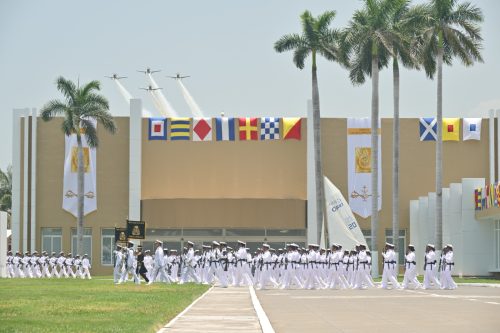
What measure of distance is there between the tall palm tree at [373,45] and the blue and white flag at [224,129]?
14335 mm

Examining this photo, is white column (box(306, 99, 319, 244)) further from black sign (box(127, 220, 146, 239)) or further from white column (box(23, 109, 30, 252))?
white column (box(23, 109, 30, 252))

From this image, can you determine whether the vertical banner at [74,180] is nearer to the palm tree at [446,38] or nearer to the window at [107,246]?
the window at [107,246]

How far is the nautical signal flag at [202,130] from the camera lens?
71.1 metres

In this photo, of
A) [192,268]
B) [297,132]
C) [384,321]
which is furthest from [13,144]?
[384,321]

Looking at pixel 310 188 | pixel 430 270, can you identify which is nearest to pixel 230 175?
pixel 310 188

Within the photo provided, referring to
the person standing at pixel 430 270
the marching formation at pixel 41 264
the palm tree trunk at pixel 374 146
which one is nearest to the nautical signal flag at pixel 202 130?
the marching formation at pixel 41 264

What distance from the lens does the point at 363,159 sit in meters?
70.8

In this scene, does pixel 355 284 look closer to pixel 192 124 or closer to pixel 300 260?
pixel 300 260

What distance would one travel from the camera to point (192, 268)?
48.4 meters

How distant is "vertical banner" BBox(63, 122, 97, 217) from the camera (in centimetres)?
7081

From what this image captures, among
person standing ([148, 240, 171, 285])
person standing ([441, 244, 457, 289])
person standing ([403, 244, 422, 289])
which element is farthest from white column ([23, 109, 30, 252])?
person standing ([441, 244, 457, 289])

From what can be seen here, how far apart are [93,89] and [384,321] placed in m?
47.9

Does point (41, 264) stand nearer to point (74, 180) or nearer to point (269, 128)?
point (74, 180)

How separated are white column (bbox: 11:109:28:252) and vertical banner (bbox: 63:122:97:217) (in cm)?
314
